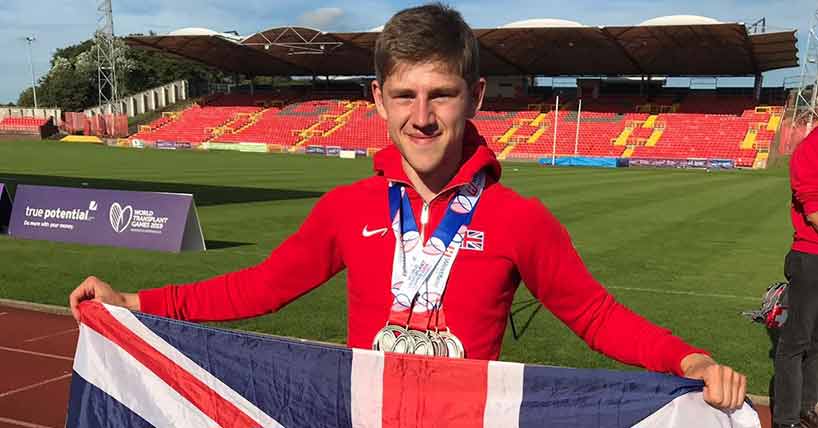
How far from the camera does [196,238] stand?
1017cm

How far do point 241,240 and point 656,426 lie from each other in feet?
33.8

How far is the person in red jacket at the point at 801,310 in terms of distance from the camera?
3.62 meters

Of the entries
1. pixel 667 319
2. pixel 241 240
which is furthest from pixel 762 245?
pixel 241 240

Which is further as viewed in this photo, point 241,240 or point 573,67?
point 573,67

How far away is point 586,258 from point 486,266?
9210 millimetres

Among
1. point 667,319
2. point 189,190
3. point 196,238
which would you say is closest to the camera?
point 667,319

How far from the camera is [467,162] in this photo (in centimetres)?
195

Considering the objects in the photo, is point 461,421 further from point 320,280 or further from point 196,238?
point 196,238

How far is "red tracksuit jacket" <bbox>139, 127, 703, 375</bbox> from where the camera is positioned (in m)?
1.88

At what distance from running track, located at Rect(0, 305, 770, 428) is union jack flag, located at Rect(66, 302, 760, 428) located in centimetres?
253

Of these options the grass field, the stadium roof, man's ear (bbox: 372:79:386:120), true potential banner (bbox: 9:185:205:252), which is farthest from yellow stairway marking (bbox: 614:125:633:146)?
man's ear (bbox: 372:79:386:120)

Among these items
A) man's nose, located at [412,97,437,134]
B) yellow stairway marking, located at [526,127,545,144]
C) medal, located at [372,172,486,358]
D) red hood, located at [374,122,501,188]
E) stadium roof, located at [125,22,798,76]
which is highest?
stadium roof, located at [125,22,798,76]

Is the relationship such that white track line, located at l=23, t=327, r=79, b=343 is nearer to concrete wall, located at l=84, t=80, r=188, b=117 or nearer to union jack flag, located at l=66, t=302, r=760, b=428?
union jack flag, located at l=66, t=302, r=760, b=428

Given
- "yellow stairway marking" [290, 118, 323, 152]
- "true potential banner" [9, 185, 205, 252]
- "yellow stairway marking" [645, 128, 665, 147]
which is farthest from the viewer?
"yellow stairway marking" [290, 118, 323, 152]
